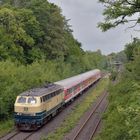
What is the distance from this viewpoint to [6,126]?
93.8ft

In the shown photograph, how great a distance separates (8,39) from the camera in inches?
2015

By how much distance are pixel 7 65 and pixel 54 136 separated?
14.2 m

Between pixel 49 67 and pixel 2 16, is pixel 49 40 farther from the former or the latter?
pixel 2 16

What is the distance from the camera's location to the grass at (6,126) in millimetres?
26844

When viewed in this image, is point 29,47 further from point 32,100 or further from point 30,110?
point 30,110

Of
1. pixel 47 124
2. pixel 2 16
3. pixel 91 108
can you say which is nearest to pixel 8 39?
pixel 2 16

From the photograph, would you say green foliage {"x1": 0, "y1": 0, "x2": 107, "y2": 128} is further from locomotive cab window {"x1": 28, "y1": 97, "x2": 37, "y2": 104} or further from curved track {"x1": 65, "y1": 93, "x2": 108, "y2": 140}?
curved track {"x1": 65, "y1": 93, "x2": 108, "y2": 140}

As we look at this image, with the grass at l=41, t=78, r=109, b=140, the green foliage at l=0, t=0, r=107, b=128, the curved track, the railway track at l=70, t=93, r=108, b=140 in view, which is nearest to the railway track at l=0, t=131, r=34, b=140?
the grass at l=41, t=78, r=109, b=140

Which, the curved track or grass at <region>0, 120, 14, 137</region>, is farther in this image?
grass at <region>0, 120, 14, 137</region>

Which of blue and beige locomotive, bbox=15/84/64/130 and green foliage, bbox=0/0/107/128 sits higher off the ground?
green foliage, bbox=0/0/107/128

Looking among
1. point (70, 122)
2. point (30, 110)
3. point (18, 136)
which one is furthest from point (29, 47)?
point (18, 136)

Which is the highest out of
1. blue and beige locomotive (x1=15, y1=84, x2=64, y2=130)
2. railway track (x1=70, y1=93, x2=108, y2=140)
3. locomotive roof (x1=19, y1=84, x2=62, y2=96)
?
locomotive roof (x1=19, y1=84, x2=62, y2=96)

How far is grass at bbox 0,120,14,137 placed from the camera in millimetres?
26844

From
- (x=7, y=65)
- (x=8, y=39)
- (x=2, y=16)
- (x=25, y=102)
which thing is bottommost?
(x=25, y=102)
